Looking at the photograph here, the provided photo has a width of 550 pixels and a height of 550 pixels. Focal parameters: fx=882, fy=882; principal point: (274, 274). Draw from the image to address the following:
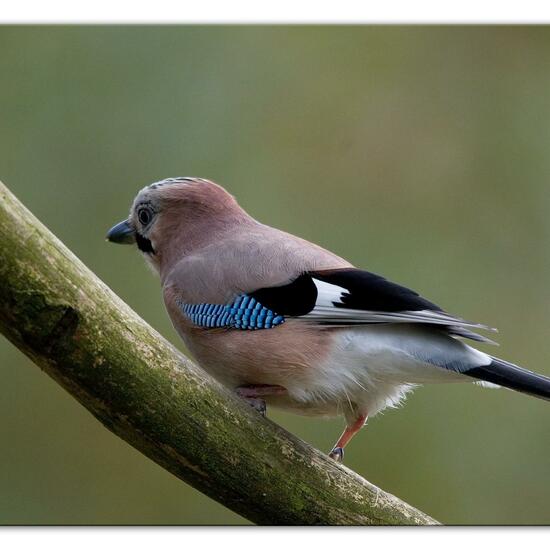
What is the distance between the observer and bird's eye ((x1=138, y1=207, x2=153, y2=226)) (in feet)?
11.6

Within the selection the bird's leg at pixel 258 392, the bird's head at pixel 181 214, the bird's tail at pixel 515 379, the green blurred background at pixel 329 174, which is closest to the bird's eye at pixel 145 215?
the bird's head at pixel 181 214

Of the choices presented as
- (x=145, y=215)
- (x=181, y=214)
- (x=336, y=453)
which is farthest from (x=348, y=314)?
(x=145, y=215)

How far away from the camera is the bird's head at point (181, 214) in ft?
11.4

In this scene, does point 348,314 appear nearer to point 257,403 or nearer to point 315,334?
point 315,334

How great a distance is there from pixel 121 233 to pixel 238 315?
83cm

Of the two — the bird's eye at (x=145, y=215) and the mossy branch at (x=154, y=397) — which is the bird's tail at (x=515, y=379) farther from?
the bird's eye at (x=145, y=215)

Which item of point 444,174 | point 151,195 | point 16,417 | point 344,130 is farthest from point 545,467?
point 16,417

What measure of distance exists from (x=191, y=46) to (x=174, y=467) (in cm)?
194

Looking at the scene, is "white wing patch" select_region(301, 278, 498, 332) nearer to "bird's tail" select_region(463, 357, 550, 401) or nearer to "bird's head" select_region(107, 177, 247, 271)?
"bird's tail" select_region(463, 357, 550, 401)

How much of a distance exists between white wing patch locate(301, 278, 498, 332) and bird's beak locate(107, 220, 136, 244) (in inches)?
39.0

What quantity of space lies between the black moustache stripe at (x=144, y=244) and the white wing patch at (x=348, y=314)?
89cm

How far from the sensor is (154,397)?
260 centimetres

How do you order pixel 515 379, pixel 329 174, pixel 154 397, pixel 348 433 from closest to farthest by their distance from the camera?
pixel 154 397, pixel 515 379, pixel 348 433, pixel 329 174

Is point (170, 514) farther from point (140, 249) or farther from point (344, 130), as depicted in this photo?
point (344, 130)
